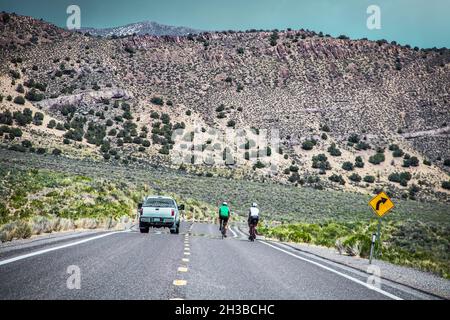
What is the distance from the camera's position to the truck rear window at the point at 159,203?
905 inches

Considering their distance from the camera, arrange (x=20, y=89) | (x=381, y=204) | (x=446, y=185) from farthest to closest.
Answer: (x=20, y=89), (x=446, y=185), (x=381, y=204)

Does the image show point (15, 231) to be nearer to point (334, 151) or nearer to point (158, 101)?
point (334, 151)

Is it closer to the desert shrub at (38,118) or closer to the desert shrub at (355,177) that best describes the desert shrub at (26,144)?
the desert shrub at (38,118)

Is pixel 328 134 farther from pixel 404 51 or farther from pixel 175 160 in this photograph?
pixel 404 51

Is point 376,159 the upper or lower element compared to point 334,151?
lower

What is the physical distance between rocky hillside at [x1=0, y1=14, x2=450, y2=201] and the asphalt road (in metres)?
59.0

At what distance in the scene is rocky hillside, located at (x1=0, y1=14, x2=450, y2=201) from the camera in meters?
78.9

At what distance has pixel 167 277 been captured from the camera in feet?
27.9

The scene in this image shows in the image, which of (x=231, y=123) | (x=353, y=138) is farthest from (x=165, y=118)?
(x=353, y=138)

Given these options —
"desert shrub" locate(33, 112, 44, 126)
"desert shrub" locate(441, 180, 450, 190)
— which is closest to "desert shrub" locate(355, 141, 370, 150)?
"desert shrub" locate(441, 180, 450, 190)

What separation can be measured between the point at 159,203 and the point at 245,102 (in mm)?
73928

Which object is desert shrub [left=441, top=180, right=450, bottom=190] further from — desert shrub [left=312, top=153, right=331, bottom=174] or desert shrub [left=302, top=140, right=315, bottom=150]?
desert shrub [left=302, top=140, right=315, bottom=150]

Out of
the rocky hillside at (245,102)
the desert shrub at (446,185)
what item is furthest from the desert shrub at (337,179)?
the desert shrub at (446,185)

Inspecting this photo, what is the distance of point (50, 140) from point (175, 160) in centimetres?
1933
